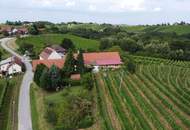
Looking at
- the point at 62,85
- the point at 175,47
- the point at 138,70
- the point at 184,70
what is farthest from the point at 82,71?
the point at 175,47

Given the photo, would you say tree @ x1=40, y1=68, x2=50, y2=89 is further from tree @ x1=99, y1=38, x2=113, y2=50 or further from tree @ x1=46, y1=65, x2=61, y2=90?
tree @ x1=99, y1=38, x2=113, y2=50

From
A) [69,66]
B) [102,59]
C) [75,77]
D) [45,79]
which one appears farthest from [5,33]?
[45,79]

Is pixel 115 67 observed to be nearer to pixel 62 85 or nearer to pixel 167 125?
pixel 62 85

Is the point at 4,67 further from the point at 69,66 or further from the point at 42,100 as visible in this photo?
the point at 42,100

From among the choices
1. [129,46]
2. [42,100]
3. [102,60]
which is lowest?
[42,100]

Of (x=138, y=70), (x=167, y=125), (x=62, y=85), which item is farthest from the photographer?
(x=138, y=70)

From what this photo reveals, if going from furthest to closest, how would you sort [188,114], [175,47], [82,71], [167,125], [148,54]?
1. [175,47]
2. [148,54]
3. [82,71]
4. [188,114]
5. [167,125]
